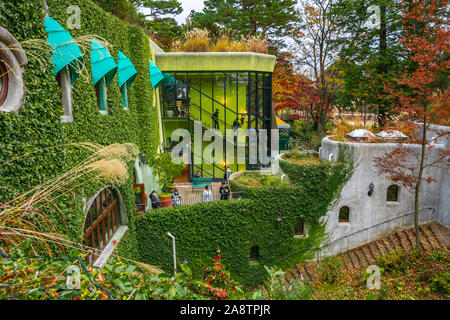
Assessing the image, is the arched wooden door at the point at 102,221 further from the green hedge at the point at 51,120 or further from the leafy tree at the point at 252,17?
the leafy tree at the point at 252,17

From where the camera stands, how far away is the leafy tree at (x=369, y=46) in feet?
55.9

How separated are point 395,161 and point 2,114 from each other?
1221 cm

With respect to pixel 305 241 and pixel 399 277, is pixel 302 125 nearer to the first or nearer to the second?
pixel 305 241

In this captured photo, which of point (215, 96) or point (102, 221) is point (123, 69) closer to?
point (102, 221)

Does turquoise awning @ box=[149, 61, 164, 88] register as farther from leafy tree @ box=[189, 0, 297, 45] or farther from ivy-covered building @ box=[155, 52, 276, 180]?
leafy tree @ box=[189, 0, 297, 45]

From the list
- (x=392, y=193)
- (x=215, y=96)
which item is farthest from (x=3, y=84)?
(x=215, y=96)

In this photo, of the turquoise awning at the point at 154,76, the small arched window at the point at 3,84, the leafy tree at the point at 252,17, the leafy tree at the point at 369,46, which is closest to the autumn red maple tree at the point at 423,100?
the leafy tree at the point at 369,46

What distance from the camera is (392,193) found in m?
12.6

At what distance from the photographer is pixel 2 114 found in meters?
3.96

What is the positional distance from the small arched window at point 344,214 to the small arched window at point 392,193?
1.98 m

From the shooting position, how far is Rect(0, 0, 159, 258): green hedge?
4.18m

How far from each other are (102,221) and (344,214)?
34.7 ft

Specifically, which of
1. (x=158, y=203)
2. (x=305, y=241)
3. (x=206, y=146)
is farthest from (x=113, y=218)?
(x=206, y=146)

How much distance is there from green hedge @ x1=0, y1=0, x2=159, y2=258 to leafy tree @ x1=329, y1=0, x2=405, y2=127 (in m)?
15.6
